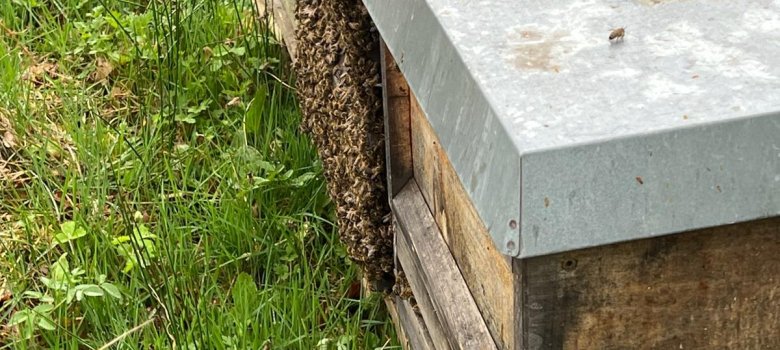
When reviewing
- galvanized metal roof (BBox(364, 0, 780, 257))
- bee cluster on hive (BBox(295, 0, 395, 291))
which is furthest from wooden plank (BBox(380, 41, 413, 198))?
galvanized metal roof (BBox(364, 0, 780, 257))

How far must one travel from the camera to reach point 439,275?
215 cm

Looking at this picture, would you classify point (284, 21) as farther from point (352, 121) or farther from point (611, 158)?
point (611, 158)

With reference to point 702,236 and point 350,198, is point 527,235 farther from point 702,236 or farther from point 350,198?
point 350,198

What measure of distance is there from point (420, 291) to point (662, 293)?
2.91ft

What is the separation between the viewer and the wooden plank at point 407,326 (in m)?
2.56

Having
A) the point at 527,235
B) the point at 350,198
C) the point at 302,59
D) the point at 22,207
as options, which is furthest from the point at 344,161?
the point at 527,235

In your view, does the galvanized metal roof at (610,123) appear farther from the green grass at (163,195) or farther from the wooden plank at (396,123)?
the green grass at (163,195)

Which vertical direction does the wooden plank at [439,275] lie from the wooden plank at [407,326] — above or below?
above

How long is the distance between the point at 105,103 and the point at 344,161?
54.6 inches

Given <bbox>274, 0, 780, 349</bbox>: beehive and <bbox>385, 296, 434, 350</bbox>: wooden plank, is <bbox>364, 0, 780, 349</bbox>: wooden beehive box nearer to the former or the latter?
<bbox>274, 0, 780, 349</bbox>: beehive

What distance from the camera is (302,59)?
3.23 metres

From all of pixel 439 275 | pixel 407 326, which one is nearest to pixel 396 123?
pixel 439 275

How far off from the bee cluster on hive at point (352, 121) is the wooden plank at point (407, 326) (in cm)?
8

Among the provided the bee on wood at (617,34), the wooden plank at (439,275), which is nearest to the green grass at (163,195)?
the wooden plank at (439,275)
